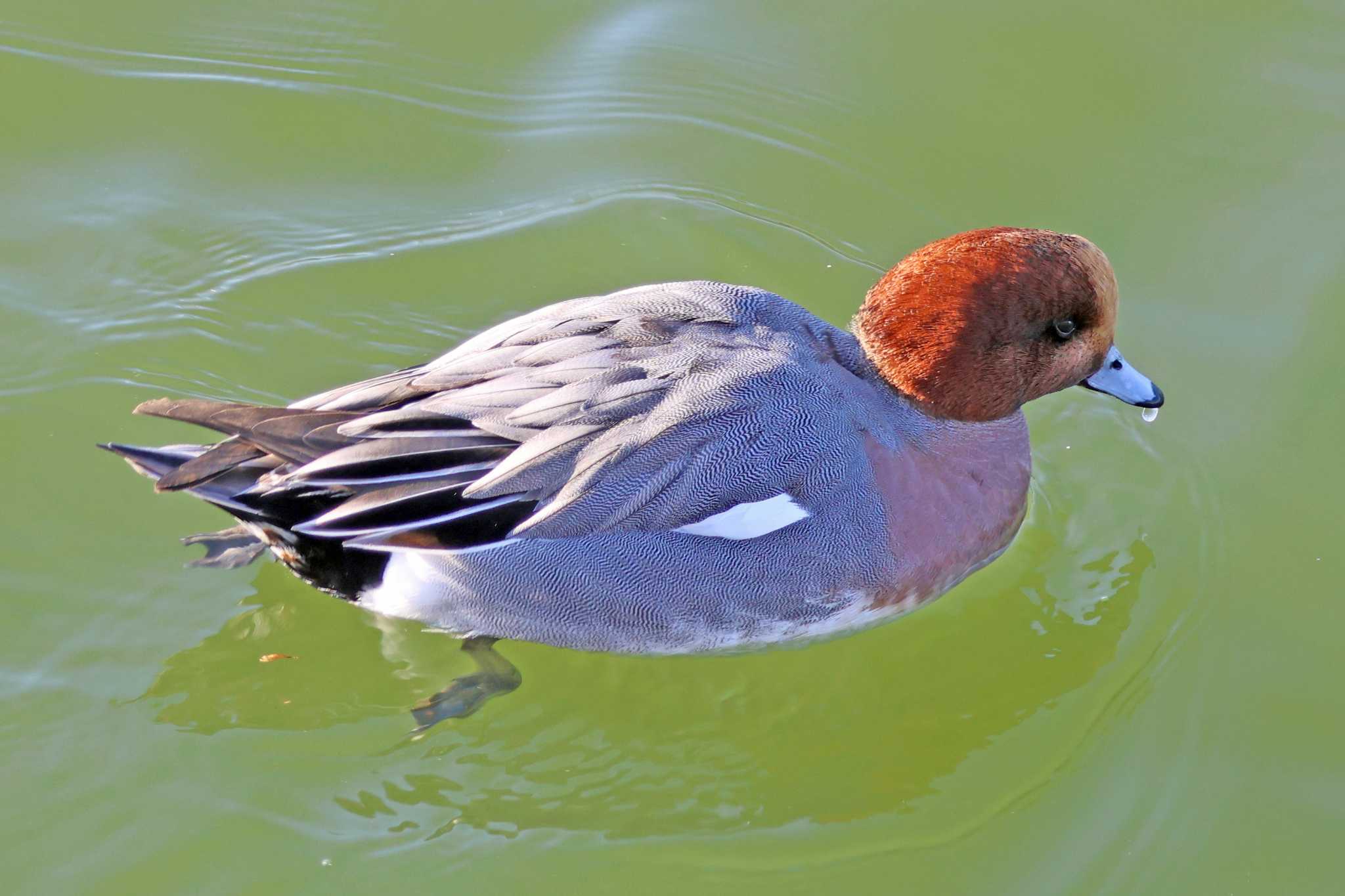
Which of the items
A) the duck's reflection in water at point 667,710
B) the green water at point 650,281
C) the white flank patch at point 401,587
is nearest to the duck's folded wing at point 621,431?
the white flank patch at point 401,587

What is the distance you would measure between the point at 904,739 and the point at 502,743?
114 centimetres

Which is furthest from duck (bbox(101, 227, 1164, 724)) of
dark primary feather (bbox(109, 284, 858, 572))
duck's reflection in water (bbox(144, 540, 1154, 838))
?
duck's reflection in water (bbox(144, 540, 1154, 838))

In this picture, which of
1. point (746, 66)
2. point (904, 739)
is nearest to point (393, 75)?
point (746, 66)

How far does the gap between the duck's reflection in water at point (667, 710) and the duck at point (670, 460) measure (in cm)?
17

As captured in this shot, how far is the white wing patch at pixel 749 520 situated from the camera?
3.86 meters

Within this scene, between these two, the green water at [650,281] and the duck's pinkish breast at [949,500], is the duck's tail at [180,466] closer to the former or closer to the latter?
the green water at [650,281]

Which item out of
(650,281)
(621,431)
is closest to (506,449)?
(621,431)

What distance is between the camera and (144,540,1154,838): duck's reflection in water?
3.91m

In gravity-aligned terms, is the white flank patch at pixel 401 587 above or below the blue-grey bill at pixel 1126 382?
below

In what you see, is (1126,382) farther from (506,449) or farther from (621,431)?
(506,449)

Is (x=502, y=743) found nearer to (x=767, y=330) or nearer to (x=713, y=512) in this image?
(x=713, y=512)

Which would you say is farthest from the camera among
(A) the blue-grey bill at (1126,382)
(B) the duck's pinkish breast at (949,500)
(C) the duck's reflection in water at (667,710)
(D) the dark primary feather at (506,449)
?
(A) the blue-grey bill at (1126,382)

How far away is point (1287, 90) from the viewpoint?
19.2 ft

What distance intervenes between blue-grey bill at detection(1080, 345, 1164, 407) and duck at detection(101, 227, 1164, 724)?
52 mm
